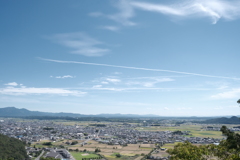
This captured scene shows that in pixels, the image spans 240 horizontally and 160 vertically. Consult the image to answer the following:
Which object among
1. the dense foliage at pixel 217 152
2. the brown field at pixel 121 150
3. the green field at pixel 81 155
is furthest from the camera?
the brown field at pixel 121 150

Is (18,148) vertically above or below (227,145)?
below

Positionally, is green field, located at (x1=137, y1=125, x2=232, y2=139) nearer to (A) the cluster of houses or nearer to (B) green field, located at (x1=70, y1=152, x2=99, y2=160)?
(A) the cluster of houses

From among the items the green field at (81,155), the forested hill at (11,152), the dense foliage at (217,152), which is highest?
the dense foliage at (217,152)

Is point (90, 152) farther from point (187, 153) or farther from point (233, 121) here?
point (233, 121)

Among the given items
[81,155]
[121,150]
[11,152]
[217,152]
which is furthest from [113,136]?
[217,152]

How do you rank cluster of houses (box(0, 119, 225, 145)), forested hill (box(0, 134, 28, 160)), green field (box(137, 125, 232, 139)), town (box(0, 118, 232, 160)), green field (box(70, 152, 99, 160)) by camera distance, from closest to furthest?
forested hill (box(0, 134, 28, 160))
green field (box(70, 152, 99, 160))
town (box(0, 118, 232, 160))
cluster of houses (box(0, 119, 225, 145))
green field (box(137, 125, 232, 139))

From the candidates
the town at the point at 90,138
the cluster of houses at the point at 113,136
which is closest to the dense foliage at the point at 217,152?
the town at the point at 90,138

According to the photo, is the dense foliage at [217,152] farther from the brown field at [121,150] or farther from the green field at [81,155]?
the green field at [81,155]

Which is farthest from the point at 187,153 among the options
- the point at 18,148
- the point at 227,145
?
the point at 18,148

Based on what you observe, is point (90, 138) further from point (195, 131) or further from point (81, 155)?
point (195, 131)

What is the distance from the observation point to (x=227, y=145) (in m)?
14.9

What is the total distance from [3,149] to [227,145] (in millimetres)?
45309

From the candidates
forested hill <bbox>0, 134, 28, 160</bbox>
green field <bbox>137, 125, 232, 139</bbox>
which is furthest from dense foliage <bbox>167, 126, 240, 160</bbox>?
green field <bbox>137, 125, 232, 139</bbox>

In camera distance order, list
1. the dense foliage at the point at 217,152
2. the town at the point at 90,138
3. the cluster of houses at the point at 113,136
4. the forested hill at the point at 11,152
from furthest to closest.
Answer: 1. the cluster of houses at the point at 113,136
2. the town at the point at 90,138
3. the forested hill at the point at 11,152
4. the dense foliage at the point at 217,152
